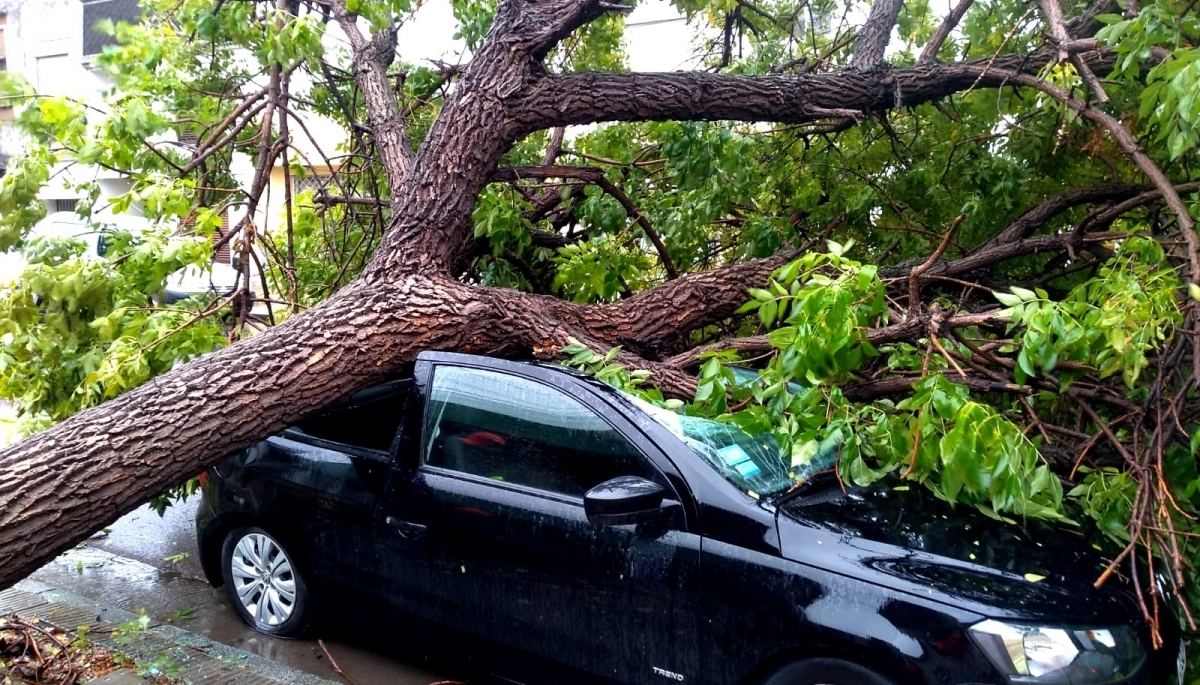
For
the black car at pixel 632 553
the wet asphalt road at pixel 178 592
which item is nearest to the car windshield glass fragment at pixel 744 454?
the black car at pixel 632 553

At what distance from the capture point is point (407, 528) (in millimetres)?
3748

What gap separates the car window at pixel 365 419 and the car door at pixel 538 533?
180 millimetres

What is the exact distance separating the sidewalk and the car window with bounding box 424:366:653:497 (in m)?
1.21

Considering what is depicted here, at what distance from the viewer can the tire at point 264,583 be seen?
4227mm

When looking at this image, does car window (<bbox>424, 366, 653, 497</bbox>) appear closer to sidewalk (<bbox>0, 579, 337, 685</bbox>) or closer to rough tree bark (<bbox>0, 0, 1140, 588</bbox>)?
rough tree bark (<bbox>0, 0, 1140, 588</bbox>)

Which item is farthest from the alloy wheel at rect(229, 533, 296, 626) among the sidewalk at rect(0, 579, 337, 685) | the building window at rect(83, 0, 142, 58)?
the building window at rect(83, 0, 142, 58)

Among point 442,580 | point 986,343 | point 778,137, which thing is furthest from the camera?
point 778,137

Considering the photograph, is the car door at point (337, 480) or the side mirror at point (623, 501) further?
the car door at point (337, 480)

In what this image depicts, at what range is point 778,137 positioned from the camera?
6.66 metres

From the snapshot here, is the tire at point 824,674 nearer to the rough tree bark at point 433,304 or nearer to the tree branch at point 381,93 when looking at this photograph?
Answer: the rough tree bark at point 433,304

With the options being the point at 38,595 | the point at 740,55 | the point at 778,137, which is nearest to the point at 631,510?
the point at 38,595

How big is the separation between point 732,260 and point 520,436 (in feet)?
11.9

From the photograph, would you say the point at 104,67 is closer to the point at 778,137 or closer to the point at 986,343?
the point at 778,137

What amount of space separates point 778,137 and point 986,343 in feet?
10.3
